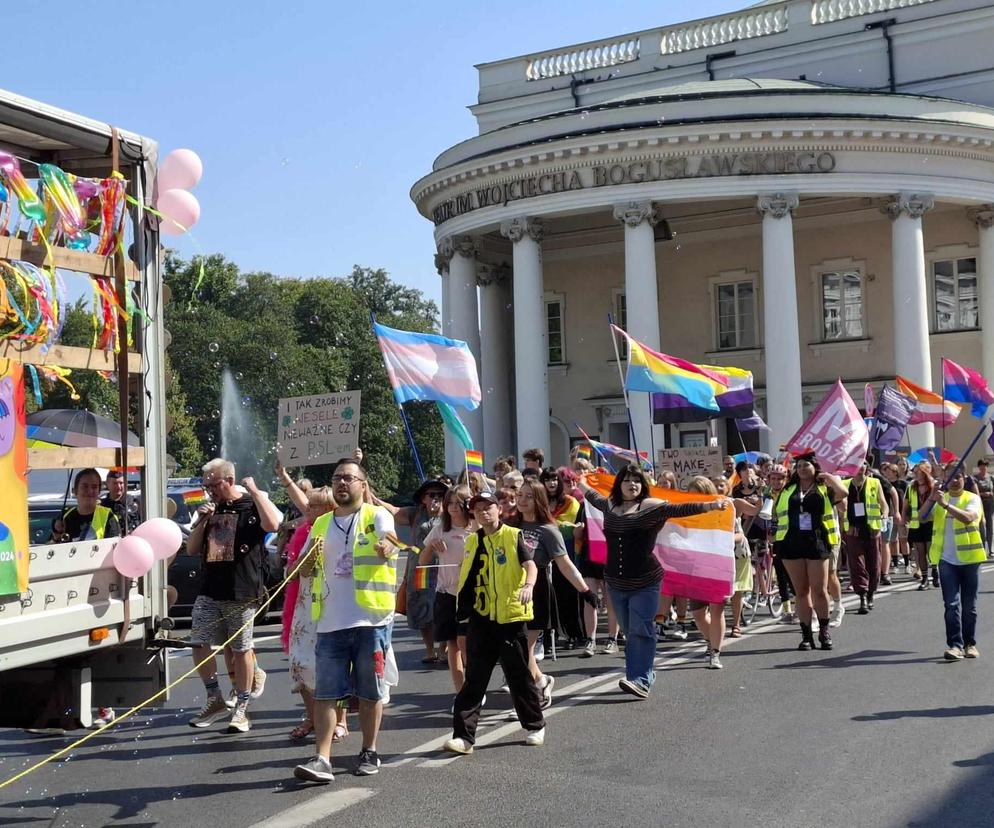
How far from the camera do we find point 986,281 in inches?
1335

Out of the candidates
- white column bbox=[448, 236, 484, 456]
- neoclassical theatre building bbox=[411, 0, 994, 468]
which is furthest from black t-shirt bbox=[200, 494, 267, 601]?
white column bbox=[448, 236, 484, 456]

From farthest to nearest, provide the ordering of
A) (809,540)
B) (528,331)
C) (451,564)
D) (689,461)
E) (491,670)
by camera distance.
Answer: (528,331) → (689,461) → (809,540) → (451,564) → (491,670)

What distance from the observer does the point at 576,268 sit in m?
40.5

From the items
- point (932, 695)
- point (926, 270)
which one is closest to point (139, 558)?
point (932, 695)

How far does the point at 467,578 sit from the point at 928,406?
22160mm

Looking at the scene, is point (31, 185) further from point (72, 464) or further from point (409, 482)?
point (409, 482)

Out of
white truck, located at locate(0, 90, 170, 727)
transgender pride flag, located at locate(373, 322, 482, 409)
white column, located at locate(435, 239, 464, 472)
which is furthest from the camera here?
white column, located at locate(435, 239, 464, 472)

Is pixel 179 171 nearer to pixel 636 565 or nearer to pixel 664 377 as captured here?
pixel 636 565

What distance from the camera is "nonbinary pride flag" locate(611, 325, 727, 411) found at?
56.9ft

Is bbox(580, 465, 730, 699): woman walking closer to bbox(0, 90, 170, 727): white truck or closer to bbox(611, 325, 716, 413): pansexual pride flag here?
bbox(0, 90, 170, 727): white truck

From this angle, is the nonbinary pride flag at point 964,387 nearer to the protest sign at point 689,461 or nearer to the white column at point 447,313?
the protest sign at point 689,461

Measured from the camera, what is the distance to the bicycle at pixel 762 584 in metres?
15.9

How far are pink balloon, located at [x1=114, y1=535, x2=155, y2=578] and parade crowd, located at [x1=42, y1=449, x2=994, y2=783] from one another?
3.01ft

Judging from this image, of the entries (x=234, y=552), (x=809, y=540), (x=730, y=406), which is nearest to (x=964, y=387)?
(x=730, y=406)
